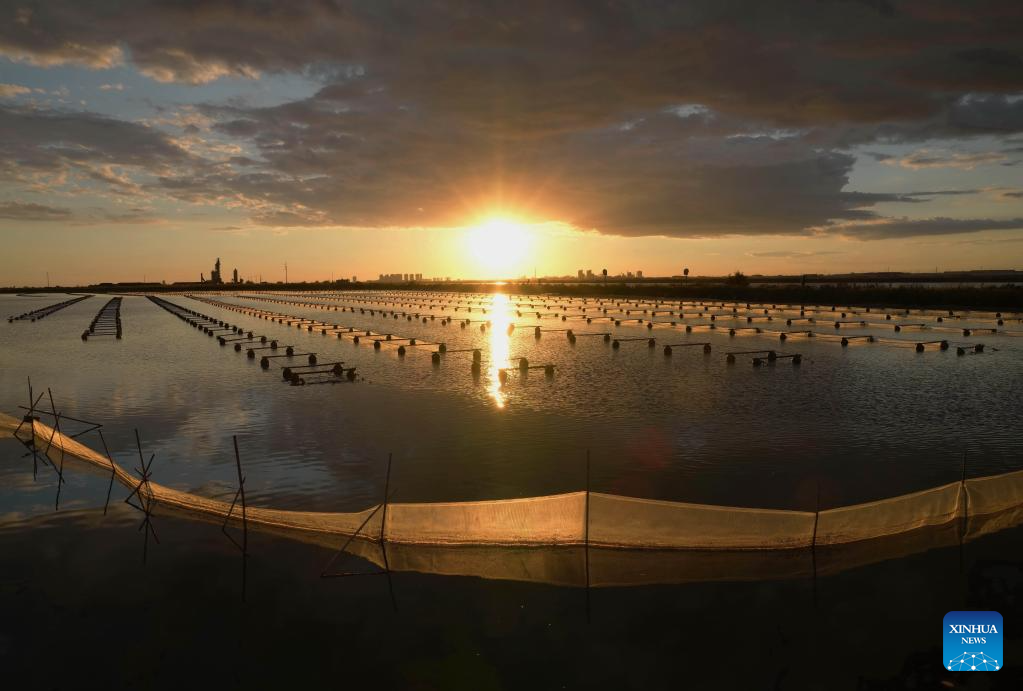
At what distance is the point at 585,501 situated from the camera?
1291cm

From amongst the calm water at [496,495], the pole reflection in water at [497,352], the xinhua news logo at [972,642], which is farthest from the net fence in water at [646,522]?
the pole reflection in water at [497,352]

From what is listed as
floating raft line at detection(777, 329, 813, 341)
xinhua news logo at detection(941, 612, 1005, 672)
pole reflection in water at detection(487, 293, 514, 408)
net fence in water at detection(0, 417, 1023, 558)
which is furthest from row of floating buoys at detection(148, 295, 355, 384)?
floating raft line at detection(777, 329, 813, 341)

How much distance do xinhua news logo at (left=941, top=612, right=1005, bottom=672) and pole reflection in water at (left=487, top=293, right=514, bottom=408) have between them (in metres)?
20.4

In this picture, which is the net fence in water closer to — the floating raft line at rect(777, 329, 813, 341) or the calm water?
the calm water

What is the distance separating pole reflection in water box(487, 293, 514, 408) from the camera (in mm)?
33344

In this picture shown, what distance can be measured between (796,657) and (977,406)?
78.0 ft

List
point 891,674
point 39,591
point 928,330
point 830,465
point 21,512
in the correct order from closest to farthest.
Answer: point 891,674, point 39,591, point 21,512, point 830,465, point 928,330

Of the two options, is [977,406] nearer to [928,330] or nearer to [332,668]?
[332,668]

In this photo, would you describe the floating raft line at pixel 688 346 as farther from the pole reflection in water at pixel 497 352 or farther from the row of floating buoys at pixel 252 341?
the row of floating buoys at pixel 252 341

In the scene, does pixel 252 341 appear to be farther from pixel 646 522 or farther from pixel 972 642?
pixel 972 642

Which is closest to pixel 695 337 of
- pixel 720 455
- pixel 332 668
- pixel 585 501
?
pixel 720 455

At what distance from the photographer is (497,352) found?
5012 centimetres

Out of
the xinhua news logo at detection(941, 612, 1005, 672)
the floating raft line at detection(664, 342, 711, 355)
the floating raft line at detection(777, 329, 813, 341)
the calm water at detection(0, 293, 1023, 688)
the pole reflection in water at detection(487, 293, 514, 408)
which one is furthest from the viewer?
the floating raft line at detection(777, 329, 813, 341)

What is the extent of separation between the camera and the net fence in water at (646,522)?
42.0ft
